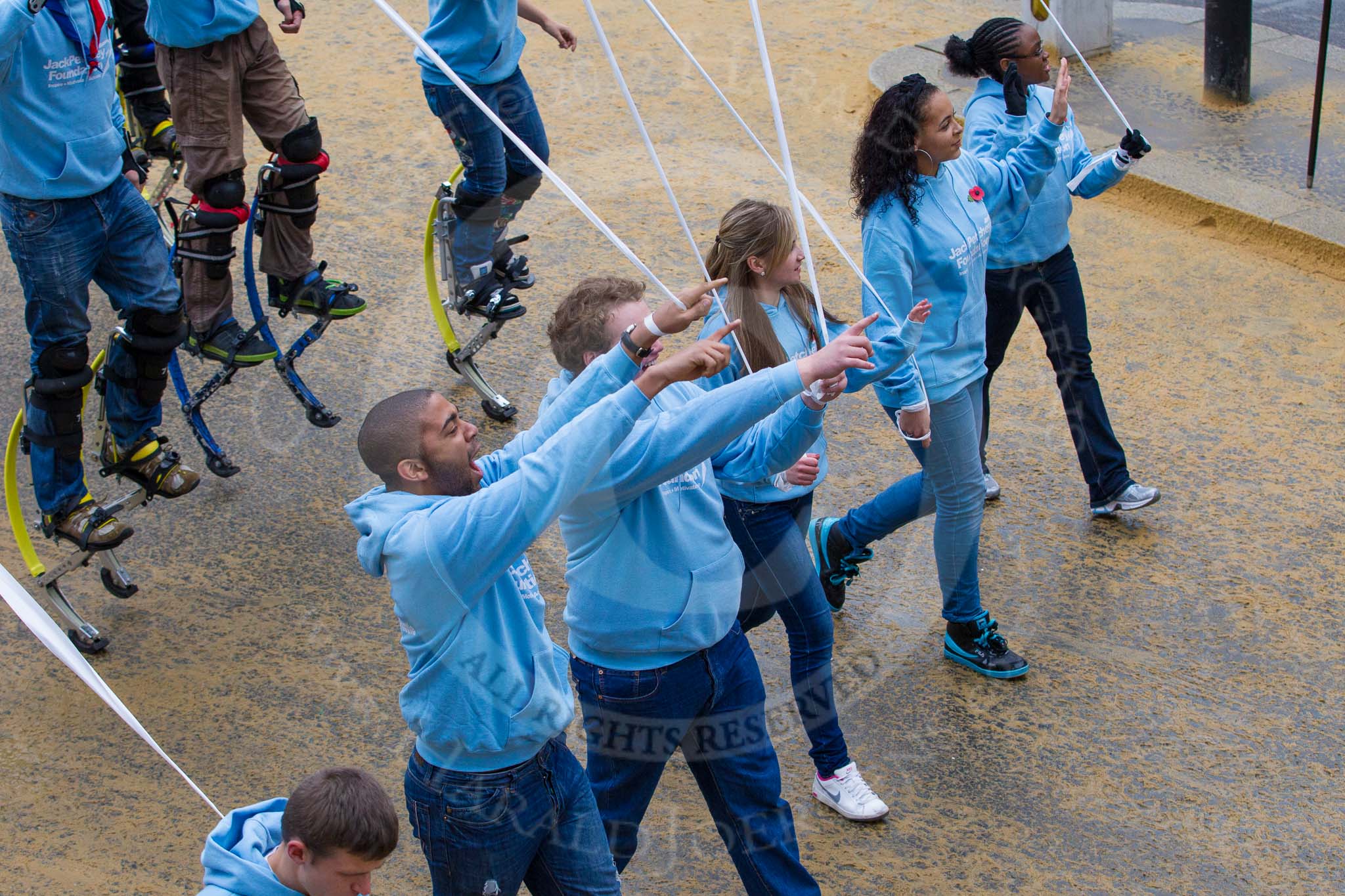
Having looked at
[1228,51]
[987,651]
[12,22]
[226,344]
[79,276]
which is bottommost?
[1228,51]

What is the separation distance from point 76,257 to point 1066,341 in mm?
Result: 3165

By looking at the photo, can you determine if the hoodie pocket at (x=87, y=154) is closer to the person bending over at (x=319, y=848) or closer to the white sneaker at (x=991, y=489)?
the person bending over at (x=319, y=848)

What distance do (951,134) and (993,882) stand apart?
196 centimetres

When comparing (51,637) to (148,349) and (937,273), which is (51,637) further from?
(937,273)

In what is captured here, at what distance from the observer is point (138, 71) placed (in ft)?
20.5

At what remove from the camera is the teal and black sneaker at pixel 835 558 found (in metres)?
4.24

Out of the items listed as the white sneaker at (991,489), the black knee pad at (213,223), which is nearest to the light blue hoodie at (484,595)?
the white sneaker at (991,489)

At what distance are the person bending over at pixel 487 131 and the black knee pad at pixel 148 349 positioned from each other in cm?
124

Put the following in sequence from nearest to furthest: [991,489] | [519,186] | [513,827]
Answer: [513,827], [991,489], [519,186]

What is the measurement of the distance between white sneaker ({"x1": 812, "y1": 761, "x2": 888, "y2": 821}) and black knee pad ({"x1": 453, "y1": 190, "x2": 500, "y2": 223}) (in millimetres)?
2758

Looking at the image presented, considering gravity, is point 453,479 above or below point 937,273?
above

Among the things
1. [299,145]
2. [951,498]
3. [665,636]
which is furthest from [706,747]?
[299,145]

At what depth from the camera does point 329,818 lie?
7.25ft

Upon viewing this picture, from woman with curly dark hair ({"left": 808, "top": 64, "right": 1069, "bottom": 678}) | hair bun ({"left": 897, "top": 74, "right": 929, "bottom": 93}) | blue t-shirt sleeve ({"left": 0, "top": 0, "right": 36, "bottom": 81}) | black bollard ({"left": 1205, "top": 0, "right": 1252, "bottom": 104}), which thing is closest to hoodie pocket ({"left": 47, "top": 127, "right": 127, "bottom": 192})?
blue t-shirt sleeve ({"left": 0, "top": 0, "right": 36, "bottom": 81})
